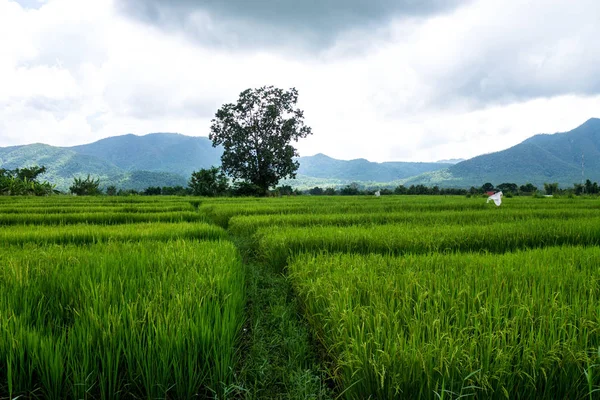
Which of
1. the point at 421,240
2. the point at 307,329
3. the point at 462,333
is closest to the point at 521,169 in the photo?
the point at 421,240

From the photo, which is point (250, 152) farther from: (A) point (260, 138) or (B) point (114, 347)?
(B) point (114, 347)

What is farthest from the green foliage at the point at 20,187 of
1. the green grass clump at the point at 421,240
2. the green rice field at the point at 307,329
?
the green grass clump at the point at 421,240

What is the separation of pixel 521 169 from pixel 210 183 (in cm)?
13725

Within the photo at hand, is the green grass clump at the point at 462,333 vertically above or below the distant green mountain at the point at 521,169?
below

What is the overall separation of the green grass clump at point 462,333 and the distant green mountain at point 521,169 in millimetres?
130849

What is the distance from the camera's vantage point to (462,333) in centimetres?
147

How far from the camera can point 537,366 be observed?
4.17 feet

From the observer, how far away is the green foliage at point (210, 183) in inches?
1298

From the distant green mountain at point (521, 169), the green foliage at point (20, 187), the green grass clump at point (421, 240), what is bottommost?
the green grass clump at point (421, 240)

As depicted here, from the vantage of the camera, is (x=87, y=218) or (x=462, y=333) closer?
(x=462, y=333)

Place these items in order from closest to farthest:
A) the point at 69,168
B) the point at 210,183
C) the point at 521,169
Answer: the point at 210,183 < the point at 521,169 < the point at 69,168

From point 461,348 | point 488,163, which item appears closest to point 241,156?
point 461,348

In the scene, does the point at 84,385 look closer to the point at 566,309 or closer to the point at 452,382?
the point at 452,382

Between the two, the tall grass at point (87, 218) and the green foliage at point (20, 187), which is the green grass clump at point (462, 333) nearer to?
the tall grass at point (87, 218)
